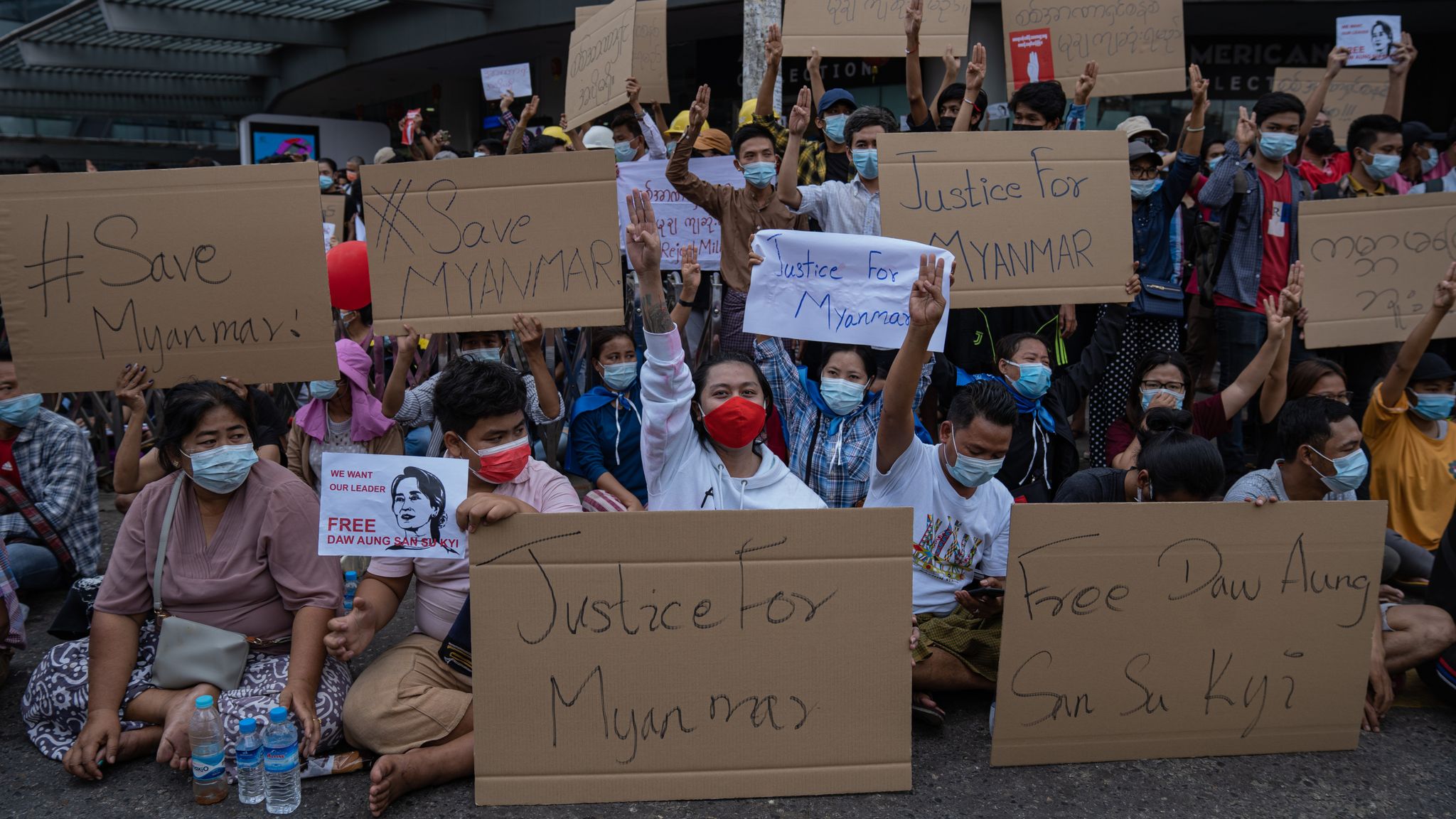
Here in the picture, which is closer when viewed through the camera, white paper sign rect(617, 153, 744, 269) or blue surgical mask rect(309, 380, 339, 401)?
blue surgical mask rect(309, 380, 339, 401)

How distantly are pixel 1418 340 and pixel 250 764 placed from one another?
4.78 metres

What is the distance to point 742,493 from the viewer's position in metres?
3.63

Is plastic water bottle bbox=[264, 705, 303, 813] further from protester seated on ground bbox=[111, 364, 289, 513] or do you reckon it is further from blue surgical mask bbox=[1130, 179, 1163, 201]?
blue surgical mask bbox=[1130, 179, 1163, 201]

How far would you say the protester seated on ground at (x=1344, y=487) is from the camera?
3574 mm

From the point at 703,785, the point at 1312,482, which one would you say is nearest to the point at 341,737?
the point at 703,785

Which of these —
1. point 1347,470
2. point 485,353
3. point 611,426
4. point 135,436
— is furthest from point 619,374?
point 1347,470

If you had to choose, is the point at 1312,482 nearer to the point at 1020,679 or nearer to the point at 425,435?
the point at 1020,679

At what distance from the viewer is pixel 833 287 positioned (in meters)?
4.12

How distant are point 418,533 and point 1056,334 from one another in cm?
355

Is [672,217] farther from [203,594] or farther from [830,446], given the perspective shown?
[203,594]

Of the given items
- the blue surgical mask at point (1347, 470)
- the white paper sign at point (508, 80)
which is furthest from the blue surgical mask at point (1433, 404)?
the white paper sign at point (508, 80)

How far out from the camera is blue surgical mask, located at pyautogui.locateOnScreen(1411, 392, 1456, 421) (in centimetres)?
476

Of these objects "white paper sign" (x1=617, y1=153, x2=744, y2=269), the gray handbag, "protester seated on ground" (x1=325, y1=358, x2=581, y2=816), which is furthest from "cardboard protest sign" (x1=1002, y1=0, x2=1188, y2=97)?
the gray handbag

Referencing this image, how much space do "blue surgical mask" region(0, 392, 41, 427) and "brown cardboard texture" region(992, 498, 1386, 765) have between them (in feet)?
12.6
